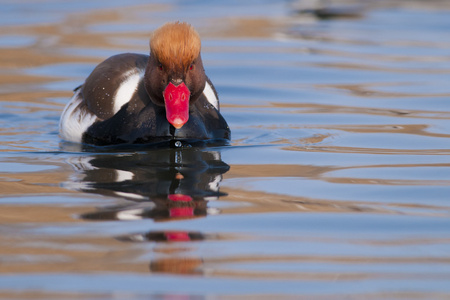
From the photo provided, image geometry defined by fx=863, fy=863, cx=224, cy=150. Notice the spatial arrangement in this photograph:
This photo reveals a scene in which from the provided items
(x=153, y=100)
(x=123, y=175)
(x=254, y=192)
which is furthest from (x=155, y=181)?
(x=153, y=100)

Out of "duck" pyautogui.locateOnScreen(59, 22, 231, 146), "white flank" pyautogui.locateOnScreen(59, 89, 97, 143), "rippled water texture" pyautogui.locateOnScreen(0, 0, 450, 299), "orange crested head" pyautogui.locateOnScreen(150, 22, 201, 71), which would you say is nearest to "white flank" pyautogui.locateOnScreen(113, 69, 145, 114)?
"duck" pyautogui.locateOnScreen(59, 22, 231, 146)

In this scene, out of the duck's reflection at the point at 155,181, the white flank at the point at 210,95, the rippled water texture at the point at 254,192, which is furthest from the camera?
the white flank at the point at 210,95

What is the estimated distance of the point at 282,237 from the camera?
4324mm

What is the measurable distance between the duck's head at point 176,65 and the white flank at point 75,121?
34.1 inches

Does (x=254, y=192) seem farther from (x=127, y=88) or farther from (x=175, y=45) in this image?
(x=127, y=88)

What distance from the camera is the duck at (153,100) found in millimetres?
6199

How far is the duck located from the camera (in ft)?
20.3

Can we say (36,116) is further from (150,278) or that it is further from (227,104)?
(150,278)

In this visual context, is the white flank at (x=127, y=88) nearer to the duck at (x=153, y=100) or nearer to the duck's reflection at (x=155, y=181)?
the duck at (x=153, y=100)

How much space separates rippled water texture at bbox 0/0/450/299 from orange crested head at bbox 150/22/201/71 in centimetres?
69

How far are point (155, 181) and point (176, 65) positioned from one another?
1072 millimetres

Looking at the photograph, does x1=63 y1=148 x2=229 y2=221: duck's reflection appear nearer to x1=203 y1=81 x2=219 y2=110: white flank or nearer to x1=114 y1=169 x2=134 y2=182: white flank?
x1=114 y1=169 x2=134 y2=182: white flank

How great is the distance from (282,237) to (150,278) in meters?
0.90

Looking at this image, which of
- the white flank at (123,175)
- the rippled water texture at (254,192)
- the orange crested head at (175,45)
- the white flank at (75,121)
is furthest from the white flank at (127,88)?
the white flank at (123,175)
